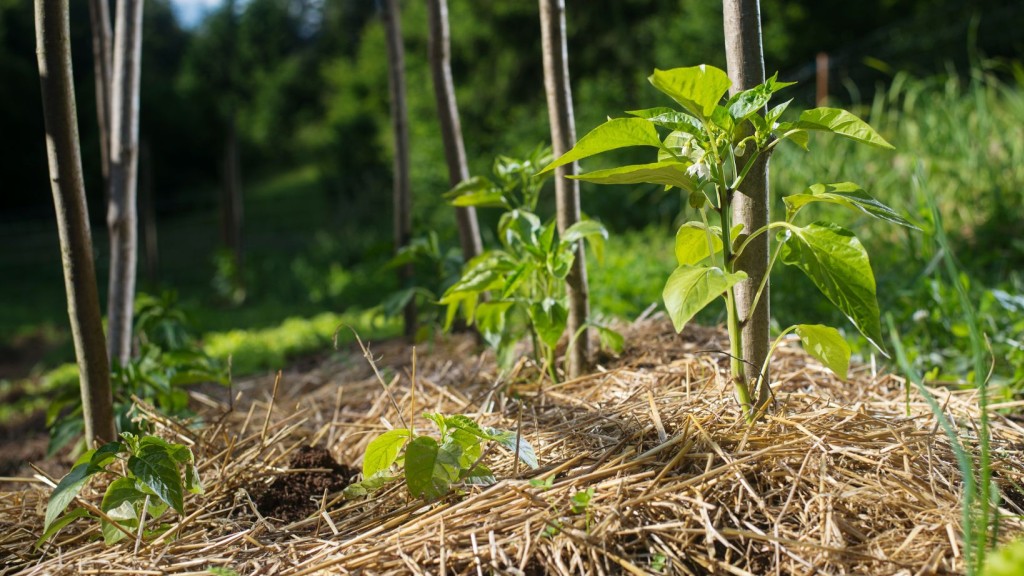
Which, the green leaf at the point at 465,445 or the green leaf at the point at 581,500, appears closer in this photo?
the green leaf at the point at 581,500

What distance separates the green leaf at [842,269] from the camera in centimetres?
122

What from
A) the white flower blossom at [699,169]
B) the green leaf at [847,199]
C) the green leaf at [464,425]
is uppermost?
the white flower blossom at [699,169]

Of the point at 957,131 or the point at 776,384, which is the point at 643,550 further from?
the point at 957,131

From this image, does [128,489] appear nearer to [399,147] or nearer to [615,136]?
[615,136]

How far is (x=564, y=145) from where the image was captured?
1977 millimetres

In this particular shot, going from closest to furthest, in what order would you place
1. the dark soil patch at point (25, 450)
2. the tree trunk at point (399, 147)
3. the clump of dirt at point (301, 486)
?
the clump of dirt at point (301, 486), the dark soil patch at point (25, 450), the tree trunk at point (399, 147)

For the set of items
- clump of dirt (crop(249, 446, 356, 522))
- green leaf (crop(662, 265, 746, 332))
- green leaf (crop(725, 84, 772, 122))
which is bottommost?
clump of dirt (crop(249, 446, 356, 522))

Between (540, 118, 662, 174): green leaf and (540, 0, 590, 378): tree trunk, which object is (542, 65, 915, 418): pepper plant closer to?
(540, 118, 662, 174): green leaf

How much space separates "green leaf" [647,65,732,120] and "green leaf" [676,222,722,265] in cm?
27

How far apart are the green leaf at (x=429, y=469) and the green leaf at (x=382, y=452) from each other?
71 mm

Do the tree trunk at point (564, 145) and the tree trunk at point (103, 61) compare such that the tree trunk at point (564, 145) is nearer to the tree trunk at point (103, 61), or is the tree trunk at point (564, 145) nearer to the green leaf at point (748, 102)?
the green leaf at point (748, 102)

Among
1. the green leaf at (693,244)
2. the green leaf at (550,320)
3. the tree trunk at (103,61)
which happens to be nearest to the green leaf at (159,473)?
the green leaf at (550,320)

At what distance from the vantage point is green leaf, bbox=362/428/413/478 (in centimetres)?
140

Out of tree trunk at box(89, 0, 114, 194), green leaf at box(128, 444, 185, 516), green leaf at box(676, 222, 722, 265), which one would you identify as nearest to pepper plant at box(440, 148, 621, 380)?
green leaf at box(676, 222, 722, 265)
